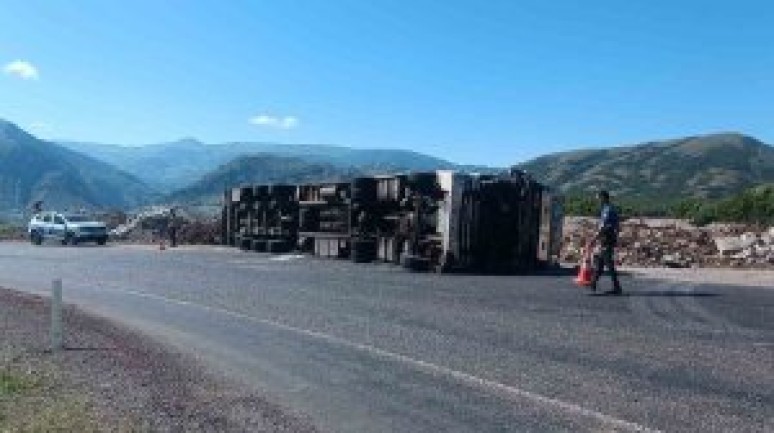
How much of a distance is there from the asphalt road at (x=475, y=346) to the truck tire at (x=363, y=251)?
618 cm

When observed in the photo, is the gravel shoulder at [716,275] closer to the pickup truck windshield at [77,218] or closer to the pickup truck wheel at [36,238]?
the pickup truck windshield at [77,218]

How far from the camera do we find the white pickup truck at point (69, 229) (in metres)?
54.2

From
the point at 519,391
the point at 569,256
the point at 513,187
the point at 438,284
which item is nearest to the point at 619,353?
the point at 519,391

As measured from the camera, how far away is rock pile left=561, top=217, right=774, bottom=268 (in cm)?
3153

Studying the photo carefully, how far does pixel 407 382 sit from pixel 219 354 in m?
3.44

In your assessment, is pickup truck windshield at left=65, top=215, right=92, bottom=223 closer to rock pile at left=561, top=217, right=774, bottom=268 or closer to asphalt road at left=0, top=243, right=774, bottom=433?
rock pile at left=561, top=217, right=774, bottom=268

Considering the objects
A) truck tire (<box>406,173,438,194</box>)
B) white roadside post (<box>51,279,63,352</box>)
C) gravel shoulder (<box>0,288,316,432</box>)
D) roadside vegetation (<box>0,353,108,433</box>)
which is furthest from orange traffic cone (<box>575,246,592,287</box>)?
roadside vegetation (<box>0,353,108,433</box>)

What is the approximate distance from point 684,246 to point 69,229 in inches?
1221

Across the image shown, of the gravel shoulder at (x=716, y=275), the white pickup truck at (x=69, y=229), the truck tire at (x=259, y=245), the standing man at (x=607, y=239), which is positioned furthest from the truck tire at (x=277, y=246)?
the white pickup truck at (x=69, y=229)

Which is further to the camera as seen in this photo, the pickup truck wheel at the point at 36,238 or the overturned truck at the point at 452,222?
the pickup truck wheel at the point at 36,238

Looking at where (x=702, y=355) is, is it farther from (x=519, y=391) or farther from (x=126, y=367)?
(x=126, y=367)

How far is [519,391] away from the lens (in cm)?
1009

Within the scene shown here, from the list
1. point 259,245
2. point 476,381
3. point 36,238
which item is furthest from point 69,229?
point 476,381

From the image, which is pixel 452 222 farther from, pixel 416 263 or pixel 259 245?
pixel 259 245
